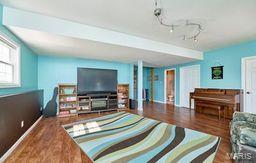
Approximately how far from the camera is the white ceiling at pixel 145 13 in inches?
81.7

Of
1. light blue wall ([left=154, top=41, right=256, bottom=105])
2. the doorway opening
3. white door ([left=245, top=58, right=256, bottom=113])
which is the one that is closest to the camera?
white door ([left=245, top=58, right=256, bottom=113])

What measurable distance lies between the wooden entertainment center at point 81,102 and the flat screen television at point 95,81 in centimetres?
22

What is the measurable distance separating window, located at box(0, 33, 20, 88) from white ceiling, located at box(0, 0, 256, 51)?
70 centimetres

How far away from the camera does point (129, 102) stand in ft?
18.7

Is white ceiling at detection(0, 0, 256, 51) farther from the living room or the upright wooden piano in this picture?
the upright wooden piano

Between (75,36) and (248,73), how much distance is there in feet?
16.4

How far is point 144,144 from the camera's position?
7.38 feet

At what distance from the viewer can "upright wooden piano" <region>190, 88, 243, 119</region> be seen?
13.1ft

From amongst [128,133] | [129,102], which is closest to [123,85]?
[129,102]

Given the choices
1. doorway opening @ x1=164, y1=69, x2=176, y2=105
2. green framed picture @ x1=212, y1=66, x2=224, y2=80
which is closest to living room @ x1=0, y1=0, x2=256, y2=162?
green framed picture @ x1=212, y1=66, x2=224, y2=80

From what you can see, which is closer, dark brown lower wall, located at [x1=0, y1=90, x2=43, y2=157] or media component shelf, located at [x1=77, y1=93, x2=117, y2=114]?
dark brown lower wall, located at [x1=0, y1=90, x2=43, y2=157]

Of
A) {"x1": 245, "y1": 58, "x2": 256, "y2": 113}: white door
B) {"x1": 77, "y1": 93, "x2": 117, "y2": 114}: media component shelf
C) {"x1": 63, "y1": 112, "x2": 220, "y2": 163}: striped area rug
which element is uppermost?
{"x1": 245, "y1": 58, "x2": 256, "y2": 113}: white door

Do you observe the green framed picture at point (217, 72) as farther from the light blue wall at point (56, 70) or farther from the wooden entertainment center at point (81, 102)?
the light blue wall at point (56, 70)

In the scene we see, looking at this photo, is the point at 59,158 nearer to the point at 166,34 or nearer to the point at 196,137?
the point at 196,137
